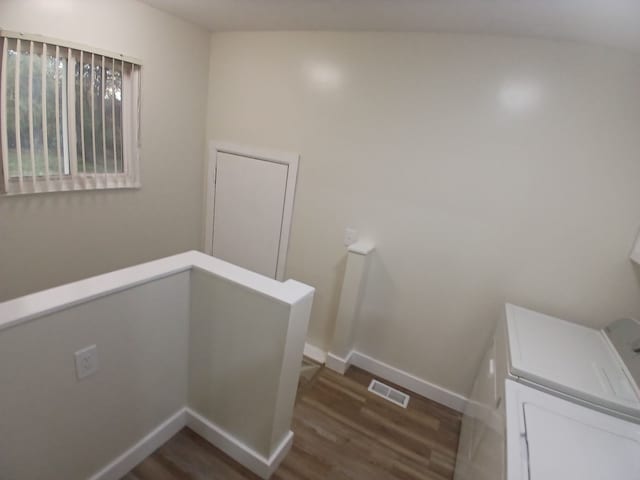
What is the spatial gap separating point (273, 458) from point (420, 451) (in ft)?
3.00

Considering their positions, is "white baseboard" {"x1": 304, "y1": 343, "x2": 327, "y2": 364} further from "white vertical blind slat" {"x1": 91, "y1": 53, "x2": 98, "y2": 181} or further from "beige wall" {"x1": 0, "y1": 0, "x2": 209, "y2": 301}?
A: "white vertical blind slat" {"x1": 91, "y1": 53, "x2": 98, "y2": 181}

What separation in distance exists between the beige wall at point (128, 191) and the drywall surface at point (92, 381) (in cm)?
122

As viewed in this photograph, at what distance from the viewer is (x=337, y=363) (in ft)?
8.21

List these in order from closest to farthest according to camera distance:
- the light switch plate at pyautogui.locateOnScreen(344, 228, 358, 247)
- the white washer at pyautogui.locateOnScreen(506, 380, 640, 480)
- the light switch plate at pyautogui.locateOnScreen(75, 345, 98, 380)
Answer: the white washer at pyautogui.locateOnScreen(506, 380, 640, 480) → the light switch plate at pyautogui.locateOnScreen(75, 345, 98, 380) → the light switch plate at pyautogui.locateOnScreen(344, 228, 358, 247)

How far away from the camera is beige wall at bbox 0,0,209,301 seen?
1901mm

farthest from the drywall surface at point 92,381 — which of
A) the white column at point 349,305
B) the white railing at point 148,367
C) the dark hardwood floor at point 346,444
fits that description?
the white column at point 349,305

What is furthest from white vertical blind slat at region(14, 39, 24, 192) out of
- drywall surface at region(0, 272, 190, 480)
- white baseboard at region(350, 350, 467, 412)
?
white baseboard at region(350, 350, 467, 412)

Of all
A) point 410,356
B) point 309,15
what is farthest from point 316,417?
point 309,15

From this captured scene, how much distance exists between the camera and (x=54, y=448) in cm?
124

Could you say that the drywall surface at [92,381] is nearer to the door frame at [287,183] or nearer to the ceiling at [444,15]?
the door frame at [287,183]

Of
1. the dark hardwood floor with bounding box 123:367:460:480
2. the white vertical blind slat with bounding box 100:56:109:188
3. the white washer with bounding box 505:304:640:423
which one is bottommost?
the dark hardwood floor with bounding box 123:367:460:480

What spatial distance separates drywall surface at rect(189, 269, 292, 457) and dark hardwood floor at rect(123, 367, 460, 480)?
0.63 feet

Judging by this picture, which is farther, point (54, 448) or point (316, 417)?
point (316, 417)

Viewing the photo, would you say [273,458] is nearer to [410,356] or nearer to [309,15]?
[410,356]
